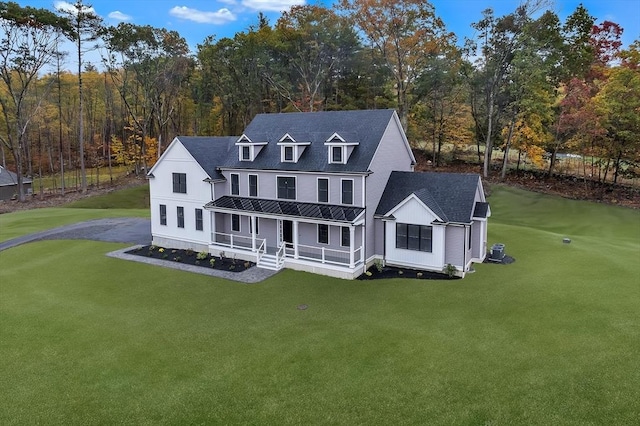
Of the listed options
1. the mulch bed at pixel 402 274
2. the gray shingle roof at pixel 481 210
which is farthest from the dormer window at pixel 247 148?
the gray shingle roof at pixel 481 210

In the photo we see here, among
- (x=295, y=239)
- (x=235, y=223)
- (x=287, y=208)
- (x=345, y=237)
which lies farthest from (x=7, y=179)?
(x=345, y=237)

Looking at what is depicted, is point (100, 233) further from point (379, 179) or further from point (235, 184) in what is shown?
point (379, 179)

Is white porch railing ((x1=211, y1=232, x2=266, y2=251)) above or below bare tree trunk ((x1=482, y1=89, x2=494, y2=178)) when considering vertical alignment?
below

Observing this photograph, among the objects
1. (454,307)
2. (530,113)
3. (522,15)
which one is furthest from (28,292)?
(522,15)

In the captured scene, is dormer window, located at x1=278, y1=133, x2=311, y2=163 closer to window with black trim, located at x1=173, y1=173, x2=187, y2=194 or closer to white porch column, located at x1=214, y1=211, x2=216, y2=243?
white porch column, located at x1=214, y1=211, x2=216, y2=243

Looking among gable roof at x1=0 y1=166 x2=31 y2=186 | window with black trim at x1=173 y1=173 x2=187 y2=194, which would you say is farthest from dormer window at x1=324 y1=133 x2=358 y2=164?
gable roof at x1=0 y1=166 x2=31 y2=186

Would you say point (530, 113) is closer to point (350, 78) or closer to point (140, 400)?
point (350, 78)

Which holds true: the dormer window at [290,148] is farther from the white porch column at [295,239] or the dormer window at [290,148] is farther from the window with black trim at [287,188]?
the white porch column at [295,239]

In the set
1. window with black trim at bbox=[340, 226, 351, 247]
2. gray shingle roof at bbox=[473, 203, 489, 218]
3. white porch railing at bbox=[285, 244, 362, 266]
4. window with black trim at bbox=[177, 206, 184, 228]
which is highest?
gray shingle roof at bbox=[473, 203, 489, 218]
